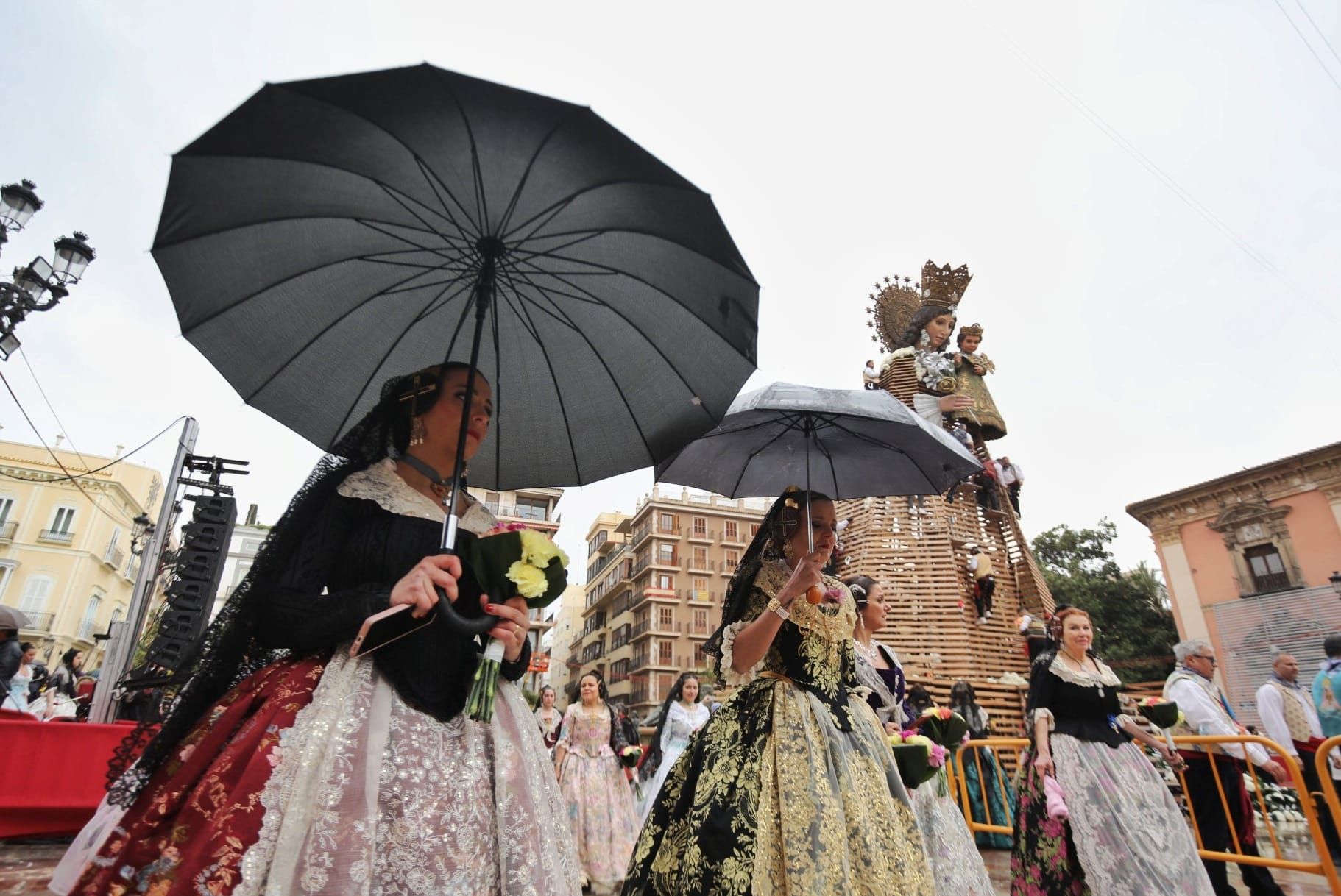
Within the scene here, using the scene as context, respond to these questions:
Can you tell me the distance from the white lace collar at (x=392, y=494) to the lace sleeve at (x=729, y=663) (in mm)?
1500

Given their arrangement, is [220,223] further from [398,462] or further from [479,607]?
[479,607]

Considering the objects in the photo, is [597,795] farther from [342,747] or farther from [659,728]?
[342,747]

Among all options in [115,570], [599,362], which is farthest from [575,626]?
[599,362]

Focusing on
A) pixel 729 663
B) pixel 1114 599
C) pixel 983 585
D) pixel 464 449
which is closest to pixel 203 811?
pixel 464 449

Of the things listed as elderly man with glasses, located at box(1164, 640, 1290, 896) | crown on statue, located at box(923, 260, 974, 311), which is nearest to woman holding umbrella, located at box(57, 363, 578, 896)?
elderly man with glasses, located at box(1164, 640, 1290, 896)

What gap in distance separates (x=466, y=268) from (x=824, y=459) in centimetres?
269

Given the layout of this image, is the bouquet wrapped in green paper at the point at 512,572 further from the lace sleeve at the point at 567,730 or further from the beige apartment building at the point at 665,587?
the beige apartment building at the point at 665,587

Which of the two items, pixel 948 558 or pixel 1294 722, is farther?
pixel 948 558

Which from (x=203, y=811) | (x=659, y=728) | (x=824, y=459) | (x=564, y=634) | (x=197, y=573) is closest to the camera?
(x=203, y=811)

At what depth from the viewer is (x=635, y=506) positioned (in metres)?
60.7

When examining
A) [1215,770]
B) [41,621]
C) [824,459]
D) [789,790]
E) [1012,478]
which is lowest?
[1215,770]

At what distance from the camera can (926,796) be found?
15.1 ft

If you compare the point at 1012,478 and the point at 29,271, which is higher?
the point at 29,271

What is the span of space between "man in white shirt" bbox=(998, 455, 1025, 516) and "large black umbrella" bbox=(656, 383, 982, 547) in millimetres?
5088
